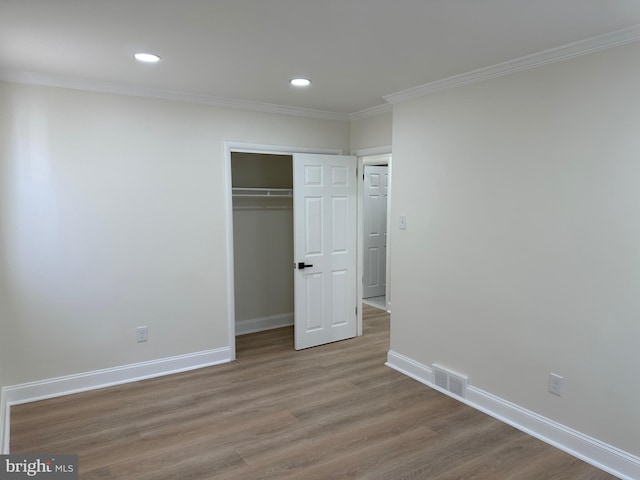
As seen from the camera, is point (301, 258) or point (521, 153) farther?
point (301, 258)

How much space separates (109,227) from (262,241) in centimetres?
194

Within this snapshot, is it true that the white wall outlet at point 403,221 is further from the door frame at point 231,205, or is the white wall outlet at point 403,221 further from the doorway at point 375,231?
the doorway at point 375,231

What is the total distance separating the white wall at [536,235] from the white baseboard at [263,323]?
6.79 feet

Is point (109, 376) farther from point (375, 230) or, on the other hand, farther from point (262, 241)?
point (375, 230)

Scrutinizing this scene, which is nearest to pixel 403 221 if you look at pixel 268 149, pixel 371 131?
pixel 371 131

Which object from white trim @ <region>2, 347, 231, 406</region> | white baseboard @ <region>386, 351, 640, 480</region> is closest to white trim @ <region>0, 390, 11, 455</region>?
white trim @ <region>2, 347, 231, 406</region>

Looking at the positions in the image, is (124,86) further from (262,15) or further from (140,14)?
(262,15)

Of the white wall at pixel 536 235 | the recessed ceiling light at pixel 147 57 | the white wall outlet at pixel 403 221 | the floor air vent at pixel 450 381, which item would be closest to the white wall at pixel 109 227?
the recessed ceiling light at pixel 147 57

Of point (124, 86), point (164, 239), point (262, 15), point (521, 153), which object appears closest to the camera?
point (262, 15)

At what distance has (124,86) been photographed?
3.48 meters

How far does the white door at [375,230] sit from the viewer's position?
654cm

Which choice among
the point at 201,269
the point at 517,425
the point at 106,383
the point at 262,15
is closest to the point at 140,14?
the point at 262,15

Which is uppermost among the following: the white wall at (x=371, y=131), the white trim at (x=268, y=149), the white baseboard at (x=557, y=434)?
the white wall at (x=371, y=131)

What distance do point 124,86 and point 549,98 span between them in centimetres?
324
